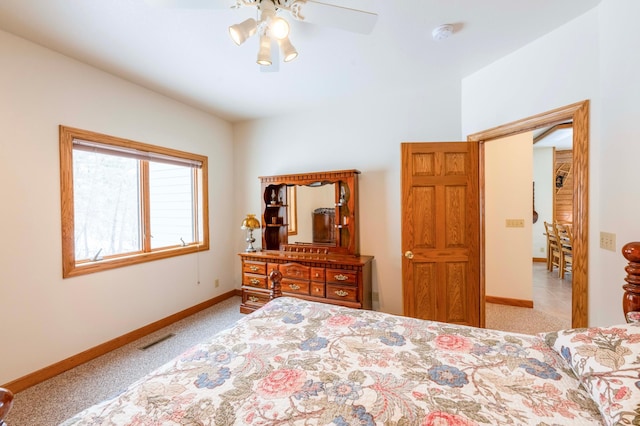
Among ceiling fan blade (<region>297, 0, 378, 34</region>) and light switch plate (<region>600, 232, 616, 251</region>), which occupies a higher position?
ceiling fan blade (<region>297, 0, 378, 34</region>)

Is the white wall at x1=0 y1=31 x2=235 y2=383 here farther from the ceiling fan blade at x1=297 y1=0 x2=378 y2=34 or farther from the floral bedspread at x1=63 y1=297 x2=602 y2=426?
the ceiling fan blade at x1=297 y1=0 x2=378 y2=34

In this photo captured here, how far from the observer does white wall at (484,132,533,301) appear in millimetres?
3426

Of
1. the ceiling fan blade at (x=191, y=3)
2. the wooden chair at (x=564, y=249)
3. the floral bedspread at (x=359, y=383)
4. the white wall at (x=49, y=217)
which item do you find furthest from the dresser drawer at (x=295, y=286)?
the wooden chair at (x=564, y=249)

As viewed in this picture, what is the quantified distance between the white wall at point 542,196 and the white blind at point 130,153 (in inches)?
283

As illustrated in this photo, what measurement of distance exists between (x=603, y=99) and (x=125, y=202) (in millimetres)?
4152

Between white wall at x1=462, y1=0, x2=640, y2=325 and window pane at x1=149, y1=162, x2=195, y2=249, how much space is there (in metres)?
3.76

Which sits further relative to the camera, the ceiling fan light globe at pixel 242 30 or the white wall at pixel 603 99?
the white wall at pixel 603 99

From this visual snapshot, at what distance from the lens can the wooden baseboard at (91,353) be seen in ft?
6.59

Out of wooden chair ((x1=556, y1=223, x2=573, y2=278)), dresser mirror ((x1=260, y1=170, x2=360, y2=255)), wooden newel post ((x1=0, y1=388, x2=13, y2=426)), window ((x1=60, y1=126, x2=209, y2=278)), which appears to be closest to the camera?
wooden newel post ((x1=0, y1=388, x2=13, y2=426))

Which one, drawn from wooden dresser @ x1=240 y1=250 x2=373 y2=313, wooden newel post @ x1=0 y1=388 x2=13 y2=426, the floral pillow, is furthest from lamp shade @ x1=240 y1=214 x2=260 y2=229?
the floral pillow

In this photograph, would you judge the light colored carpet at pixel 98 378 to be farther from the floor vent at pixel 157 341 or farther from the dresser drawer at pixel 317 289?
the dresser drawer at pixel 317 289

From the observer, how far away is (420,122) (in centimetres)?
302

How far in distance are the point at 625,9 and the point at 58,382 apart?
467cm

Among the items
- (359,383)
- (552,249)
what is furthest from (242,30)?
(552,249)
